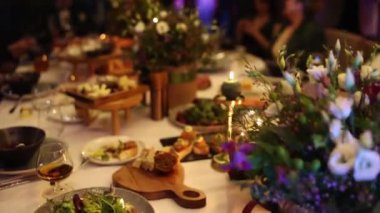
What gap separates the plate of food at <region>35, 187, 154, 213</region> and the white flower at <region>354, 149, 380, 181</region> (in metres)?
0.62

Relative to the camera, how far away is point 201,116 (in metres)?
1.99

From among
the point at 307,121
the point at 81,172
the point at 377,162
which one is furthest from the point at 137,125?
the point at 377,162

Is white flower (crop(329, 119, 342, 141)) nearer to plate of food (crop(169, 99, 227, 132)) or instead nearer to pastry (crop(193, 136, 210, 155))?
pastry (crop(193, 136, 210, 155))

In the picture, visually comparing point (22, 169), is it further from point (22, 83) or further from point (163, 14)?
point (163, 14)

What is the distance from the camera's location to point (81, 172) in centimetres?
165

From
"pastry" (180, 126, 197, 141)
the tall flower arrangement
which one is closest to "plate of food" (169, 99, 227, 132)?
"pastry" (180, 126, 197, 141)

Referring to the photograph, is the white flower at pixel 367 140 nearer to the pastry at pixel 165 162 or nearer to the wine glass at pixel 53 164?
the pastry at pixel 165 162

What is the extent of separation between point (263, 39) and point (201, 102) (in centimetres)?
191

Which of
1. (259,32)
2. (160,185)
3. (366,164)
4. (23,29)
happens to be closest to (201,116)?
(160,185)

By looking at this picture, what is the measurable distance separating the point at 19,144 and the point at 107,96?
0.40 m

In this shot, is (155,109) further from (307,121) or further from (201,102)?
(307,121)

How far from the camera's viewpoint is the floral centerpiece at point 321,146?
0.93 meters

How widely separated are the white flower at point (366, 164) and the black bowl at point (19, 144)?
1071 millimetres

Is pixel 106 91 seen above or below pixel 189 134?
above
